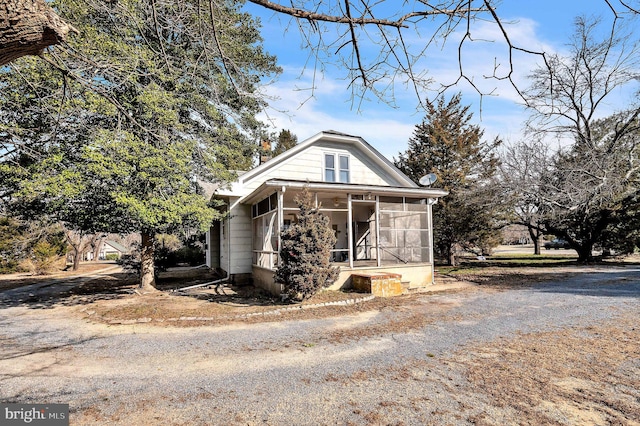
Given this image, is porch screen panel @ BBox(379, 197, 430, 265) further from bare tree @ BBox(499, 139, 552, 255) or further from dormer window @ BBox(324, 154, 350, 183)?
bare tree @ BBox(499, 139, 552, 255)

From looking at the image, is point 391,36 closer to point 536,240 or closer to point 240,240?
point 240,240

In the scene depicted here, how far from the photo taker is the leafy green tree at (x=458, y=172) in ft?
71.6

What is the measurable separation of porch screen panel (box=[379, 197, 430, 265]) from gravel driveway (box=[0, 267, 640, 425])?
15.6ft

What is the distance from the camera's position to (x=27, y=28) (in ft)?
6.13

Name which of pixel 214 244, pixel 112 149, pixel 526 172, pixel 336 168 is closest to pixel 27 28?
pixel 112 149

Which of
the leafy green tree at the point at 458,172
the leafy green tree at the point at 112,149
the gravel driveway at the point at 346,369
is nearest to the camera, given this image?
the gravel driveway at the point at 346,369

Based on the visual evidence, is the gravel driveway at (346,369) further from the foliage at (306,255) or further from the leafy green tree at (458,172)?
the leafy green tree at (458,172)

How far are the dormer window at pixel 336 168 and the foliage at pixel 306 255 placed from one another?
5420mm

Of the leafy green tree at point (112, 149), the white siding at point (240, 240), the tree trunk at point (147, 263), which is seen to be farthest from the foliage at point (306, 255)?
the tree trunk at point (147, 263)

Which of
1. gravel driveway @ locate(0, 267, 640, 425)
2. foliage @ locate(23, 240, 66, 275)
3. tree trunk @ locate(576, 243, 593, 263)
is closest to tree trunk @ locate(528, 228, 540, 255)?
tree trunk @ locate(576, 243, 593, 263)

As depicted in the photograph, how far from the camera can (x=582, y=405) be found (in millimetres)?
3527

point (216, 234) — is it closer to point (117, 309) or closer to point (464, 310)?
point (117, 309)

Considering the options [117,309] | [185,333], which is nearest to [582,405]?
[185,333]

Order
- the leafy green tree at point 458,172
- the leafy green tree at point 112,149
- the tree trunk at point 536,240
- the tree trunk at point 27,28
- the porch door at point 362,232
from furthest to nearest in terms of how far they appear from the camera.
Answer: the tree trunk at point 536,240
the leafy green tree at point 458,172
the porch door at point 362,232
the leafy green tree at point 112,149
the tree trunk at point 27,28
